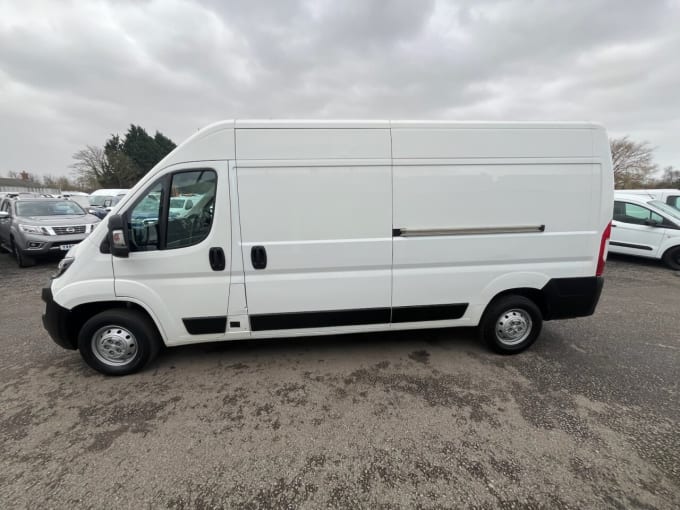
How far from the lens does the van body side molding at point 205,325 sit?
291 centimetres

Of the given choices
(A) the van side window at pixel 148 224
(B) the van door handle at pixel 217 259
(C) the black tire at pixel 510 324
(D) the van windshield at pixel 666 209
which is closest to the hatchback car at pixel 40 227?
(A) the van side window at pixel 148 224

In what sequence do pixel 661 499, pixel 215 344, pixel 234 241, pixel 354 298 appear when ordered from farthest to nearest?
pixel 215 344 < pixel 354 298 < pixel 234 241 < pixel 661 499

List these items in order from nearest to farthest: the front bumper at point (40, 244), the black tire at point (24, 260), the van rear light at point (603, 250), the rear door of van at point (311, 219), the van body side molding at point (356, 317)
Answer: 1. the rear door of van at point (311, 219)
2. the van body side molding at point (356, 317)
3. the van rear light at point (603, 250)
4. the front bumper at point (40, 244)
5. the black tire at point (24, 260)

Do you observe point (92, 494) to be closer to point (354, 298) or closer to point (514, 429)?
point (354, 298)

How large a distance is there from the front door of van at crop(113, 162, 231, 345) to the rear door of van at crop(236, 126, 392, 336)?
22 cm

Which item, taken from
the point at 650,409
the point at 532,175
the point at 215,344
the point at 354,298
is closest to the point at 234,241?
the point at 354,298

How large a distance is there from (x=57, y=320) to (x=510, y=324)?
177 inches

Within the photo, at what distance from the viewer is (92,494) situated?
187 cm

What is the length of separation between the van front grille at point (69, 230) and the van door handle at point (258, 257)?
739 cm

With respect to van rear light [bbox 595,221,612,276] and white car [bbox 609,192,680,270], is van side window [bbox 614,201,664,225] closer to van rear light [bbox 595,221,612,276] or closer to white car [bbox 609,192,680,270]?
white car [bbox 609,192,680,270]

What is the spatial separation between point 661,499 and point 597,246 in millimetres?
2140

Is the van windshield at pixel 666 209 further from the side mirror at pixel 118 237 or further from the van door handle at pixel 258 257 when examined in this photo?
the side mirror at pixel 118 237

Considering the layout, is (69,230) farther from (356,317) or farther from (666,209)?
(666,209)

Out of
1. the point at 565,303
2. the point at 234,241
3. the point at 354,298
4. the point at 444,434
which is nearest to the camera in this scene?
the point at 444,434
